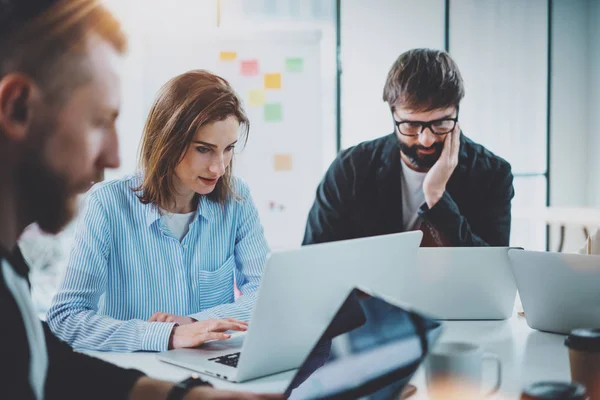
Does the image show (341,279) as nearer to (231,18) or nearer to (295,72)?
(295,72)

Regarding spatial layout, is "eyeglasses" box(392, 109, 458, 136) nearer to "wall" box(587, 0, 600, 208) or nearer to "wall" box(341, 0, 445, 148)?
"wall" box(341, 0, 445, 148)

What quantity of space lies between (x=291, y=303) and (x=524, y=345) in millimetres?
680

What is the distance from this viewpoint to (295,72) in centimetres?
406

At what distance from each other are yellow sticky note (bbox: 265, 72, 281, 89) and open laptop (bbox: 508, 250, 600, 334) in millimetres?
2638

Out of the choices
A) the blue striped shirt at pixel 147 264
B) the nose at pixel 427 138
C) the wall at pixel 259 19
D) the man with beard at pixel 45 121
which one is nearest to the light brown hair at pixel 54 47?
the man with beard at pixel 45 121

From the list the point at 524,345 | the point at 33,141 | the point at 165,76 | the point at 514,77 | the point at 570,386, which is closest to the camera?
the point at 33,141

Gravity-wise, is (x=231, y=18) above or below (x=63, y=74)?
above

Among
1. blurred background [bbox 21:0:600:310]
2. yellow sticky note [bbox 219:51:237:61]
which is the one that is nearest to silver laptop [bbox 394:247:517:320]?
blurred background [bbox 21:0:600:310]

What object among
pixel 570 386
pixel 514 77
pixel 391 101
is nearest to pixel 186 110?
pixel 391 101

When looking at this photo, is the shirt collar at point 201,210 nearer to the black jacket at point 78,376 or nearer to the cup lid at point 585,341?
the black jacket at point 78,376

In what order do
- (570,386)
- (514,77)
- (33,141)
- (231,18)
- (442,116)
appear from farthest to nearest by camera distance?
1. (514,77)
2. (231,18)
3. (442,116)
4. (570,386)
5. (33,141)

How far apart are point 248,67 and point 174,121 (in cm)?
220

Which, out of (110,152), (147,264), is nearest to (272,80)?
(147,264)

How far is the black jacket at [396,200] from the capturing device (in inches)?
104
